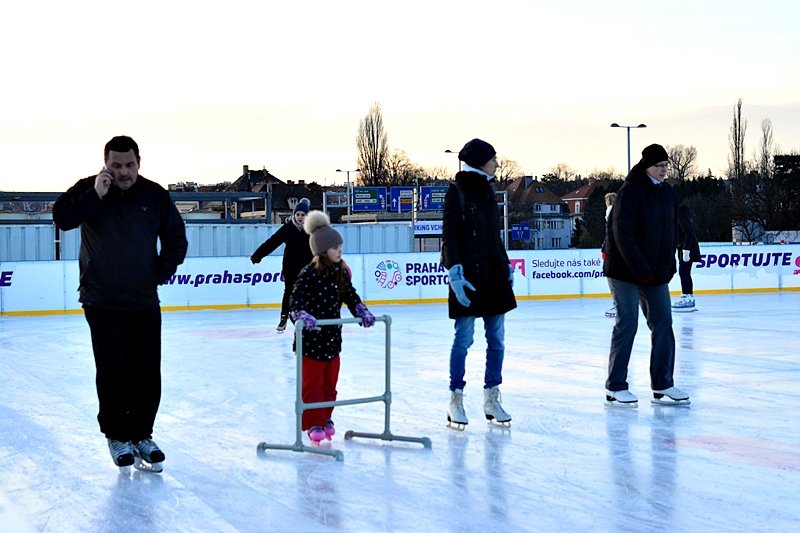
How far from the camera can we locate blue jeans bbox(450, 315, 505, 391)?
6574 mm

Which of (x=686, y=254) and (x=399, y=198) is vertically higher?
(x=399, y=198)

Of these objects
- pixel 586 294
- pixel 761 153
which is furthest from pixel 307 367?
pixel 761 153

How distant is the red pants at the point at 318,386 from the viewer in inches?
245

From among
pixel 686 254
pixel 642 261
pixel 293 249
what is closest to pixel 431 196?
pixel 686 254

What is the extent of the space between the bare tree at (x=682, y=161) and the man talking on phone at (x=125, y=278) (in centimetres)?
9805

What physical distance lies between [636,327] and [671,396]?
524mm

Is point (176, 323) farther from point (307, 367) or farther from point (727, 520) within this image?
point (727, 520)

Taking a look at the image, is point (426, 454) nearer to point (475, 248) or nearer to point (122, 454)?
point (475, 248)

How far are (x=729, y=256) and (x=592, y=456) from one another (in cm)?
1936

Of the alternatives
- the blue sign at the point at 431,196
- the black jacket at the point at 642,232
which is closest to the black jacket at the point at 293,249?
the black jacket at the point at 642,232

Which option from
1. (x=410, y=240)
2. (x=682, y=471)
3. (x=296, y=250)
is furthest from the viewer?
(x=410, y=240)

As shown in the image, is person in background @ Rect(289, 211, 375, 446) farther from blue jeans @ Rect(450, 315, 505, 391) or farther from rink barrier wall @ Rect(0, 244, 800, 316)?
rink barrier wall @ Rect(0, 244, 800, 316)

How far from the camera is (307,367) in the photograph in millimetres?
6262

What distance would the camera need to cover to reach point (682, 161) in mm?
101438
